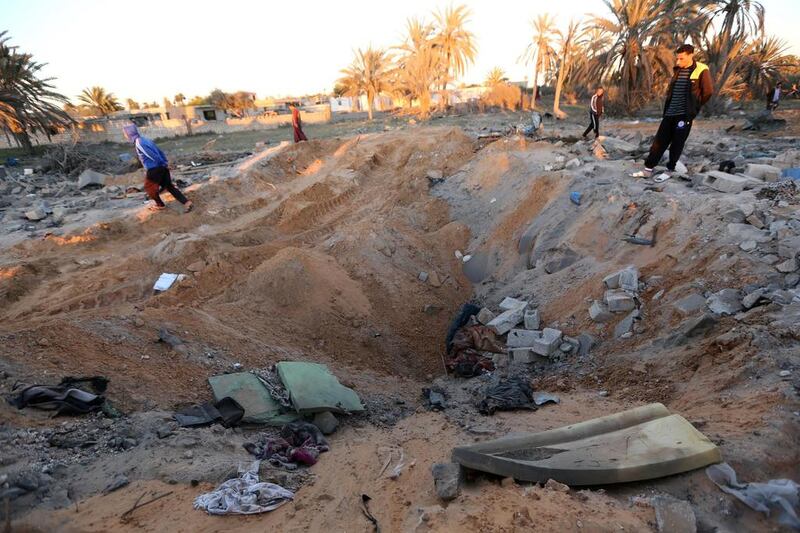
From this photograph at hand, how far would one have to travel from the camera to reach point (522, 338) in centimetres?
511

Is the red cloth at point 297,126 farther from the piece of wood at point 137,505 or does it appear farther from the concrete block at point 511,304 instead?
the piece of wood at point 137,505

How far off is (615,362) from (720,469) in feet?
6.52

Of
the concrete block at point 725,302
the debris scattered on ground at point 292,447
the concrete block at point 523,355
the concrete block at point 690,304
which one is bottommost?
the concrete block at point 523,355

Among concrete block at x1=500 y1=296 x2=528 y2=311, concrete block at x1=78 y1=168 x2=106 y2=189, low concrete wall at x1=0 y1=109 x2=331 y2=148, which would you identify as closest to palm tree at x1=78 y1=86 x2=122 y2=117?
low concrete wall at x1=0 y1=109 x2=331 y2=148

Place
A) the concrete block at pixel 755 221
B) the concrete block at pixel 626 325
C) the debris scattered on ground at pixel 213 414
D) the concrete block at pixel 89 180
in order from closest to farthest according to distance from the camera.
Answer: the debris scattered on ground at pixel 213 414, the concrete block at pixel 626 325, the concrete block at pixel 755 221, the concrete block at pixel 89 180

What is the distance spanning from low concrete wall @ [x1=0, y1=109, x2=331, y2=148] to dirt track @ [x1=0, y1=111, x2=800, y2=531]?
1884 centimetres

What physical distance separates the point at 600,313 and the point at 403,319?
255 cm

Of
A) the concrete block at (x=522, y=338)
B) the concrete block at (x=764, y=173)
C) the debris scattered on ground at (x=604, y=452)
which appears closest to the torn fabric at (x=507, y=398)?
the concrete block at (x=522, y=338)

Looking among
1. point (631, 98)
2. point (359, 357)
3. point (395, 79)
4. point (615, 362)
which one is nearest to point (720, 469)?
point (615, 362)

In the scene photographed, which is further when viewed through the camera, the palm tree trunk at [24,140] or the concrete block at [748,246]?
the palm tree trunk at [24,140]

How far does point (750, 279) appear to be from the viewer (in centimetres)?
400

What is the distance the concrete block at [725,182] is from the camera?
5.48 metres

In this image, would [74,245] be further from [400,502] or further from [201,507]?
[400,502]

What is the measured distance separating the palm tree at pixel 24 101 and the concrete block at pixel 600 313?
2363cm
